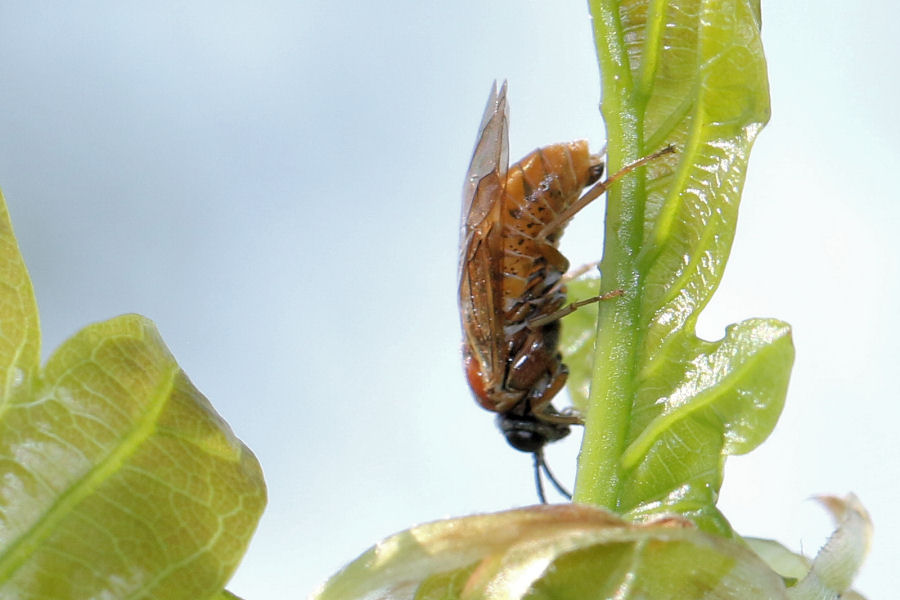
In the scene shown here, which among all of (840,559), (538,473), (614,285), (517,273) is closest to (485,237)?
(517,273)

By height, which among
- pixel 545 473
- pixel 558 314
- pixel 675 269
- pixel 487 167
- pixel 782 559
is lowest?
pixel 545 473

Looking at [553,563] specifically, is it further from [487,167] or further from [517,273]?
[517,273]

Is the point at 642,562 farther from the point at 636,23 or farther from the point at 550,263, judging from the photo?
the point at 550,263

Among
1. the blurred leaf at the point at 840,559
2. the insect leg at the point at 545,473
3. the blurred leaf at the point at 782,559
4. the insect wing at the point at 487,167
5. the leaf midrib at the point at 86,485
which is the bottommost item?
the insect leg at the point at 545,473

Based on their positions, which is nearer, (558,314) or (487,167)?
(558,314)

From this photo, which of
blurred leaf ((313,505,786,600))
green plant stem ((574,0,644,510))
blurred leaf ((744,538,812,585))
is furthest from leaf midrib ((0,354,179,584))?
blurred leaf ((744,538,812,585))

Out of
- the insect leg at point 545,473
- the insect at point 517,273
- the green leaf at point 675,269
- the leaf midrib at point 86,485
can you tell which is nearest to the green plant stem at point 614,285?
the green leaf at point 675,269

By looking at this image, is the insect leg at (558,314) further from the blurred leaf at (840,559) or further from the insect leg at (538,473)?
the blurred leaf at (840,559)

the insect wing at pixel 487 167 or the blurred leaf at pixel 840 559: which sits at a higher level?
the insect wing at pixel 487 167
